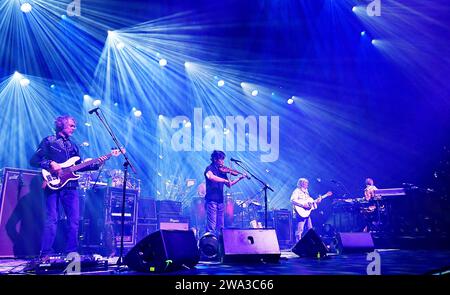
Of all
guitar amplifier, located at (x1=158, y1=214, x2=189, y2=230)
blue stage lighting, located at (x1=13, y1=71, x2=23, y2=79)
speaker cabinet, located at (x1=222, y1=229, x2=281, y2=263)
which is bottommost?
speaker cabinet, located at (x1=222, y1=229, x2=281, y2=263)

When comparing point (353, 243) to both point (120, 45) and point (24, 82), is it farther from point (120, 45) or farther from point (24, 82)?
point (24, 82)

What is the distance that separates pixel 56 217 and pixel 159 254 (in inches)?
78.9

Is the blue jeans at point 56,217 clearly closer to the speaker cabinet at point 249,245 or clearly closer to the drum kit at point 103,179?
the drum kit at point 103,179

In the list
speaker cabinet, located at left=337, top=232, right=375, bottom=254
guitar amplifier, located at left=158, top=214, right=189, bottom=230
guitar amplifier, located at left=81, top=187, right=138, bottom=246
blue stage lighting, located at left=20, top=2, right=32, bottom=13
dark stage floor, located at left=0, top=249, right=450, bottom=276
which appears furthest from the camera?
blue stage lighting, located at left=20, top=2, right=32, bottom=13

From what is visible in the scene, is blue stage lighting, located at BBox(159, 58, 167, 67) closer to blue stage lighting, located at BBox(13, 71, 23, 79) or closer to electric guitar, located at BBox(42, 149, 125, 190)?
blue stage lighting, located at BBox(13, 71, 23, 79)

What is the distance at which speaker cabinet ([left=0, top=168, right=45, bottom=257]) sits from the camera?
222 inches

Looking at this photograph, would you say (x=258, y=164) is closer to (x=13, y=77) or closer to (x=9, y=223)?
(x=13, y=77)

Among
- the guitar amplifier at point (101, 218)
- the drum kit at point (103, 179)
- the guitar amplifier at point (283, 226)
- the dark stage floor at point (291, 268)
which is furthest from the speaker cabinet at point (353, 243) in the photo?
the drum kit at point (103, 179)

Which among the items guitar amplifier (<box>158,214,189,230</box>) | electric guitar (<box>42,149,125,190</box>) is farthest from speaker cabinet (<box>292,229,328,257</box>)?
electric guitar (<box>42,149,125,190</box>)

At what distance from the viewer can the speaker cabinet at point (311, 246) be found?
6.31 m

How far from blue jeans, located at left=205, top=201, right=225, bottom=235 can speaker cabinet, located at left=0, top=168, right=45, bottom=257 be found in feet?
8.92

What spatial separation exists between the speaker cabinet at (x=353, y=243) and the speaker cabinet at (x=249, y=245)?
7.72ft

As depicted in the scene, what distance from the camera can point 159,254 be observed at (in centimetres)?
409

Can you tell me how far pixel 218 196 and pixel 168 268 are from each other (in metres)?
2.63
